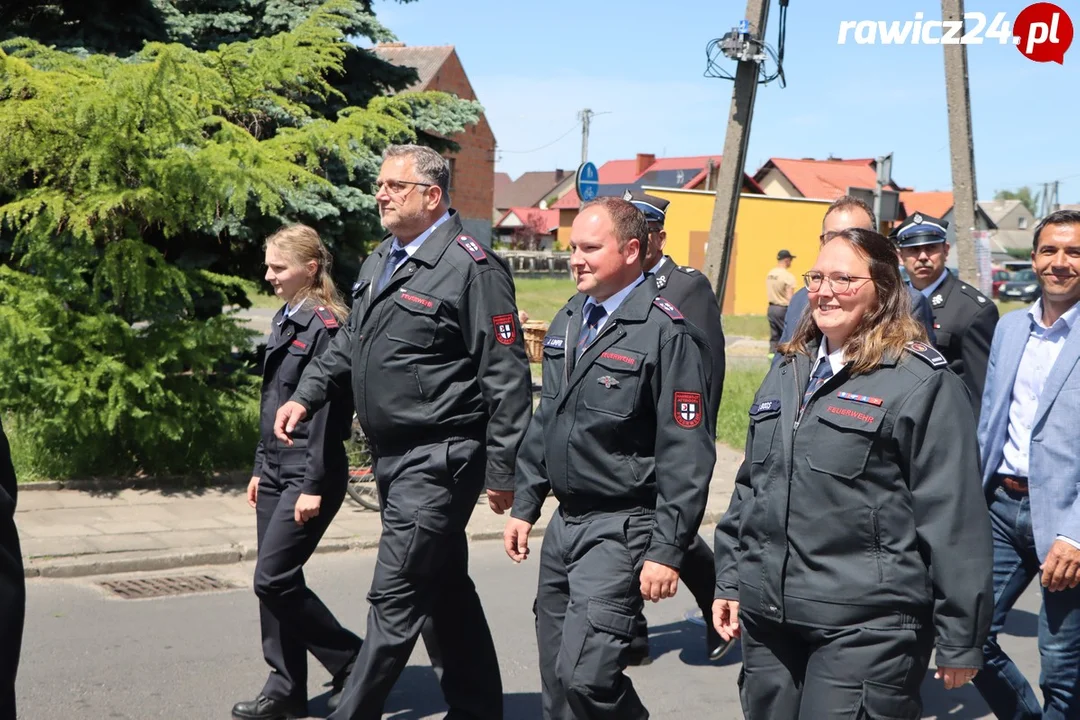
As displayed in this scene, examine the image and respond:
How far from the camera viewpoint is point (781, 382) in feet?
11.1

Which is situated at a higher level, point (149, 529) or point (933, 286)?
point (933, 286)

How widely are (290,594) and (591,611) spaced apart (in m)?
1.54

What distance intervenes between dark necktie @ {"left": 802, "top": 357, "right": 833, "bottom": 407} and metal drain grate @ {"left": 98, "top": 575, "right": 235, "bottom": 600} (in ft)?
15.3

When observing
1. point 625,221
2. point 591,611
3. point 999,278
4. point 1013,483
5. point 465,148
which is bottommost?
point 591,611

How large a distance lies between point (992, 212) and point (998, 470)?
14322cm

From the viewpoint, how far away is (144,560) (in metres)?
7.38

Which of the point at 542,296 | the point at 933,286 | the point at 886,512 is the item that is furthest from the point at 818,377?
the point at 542,296

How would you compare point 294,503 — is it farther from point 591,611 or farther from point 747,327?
point 747,327

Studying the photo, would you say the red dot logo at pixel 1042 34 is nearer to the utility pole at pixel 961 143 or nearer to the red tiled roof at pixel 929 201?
the utility pole at pixel 961 143

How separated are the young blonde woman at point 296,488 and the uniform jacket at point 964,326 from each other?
284 cm

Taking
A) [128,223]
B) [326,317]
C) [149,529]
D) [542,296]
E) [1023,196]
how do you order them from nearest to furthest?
[326,317], [149,529], [128,223], [542,296], [1023,196]

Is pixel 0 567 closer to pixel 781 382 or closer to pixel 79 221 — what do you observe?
pixel 781 382

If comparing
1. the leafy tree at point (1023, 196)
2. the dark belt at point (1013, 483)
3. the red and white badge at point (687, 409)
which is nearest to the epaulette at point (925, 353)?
the red and white badge at point (687, 409)

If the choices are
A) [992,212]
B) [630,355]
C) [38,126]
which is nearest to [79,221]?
[38,126]
